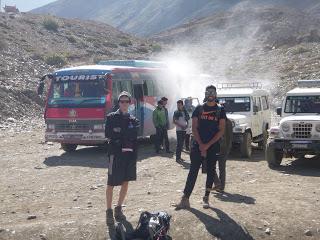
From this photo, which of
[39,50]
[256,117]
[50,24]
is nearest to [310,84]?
[256,117]

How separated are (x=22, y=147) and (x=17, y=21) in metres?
40.8

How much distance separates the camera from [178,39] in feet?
267

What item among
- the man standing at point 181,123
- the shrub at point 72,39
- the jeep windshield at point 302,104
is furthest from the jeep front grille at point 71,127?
the shrub at point 72,39

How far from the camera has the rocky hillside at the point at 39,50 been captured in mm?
32156

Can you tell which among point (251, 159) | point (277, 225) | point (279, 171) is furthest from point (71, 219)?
point (251, 159)

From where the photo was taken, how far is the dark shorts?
8.23 m

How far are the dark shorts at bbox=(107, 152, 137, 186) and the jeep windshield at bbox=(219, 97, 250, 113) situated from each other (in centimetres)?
828

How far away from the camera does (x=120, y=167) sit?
8.24 metres

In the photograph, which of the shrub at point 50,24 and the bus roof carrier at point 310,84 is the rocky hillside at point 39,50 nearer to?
the shrub at point 50,24

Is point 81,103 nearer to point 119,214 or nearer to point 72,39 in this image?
point 119,214

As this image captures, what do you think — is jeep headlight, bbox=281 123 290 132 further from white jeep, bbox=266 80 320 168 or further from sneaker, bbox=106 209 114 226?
sneaker, bbox=106 209 114 226

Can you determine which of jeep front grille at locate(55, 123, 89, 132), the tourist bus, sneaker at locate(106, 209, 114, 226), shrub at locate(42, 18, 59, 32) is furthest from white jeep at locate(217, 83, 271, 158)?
shrub at locate(42, 18, 59, 32)

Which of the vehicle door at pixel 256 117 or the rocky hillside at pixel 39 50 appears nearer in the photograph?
the vehicle door at pixel 256 117

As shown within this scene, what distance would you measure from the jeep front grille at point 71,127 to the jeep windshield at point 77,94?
591mm
